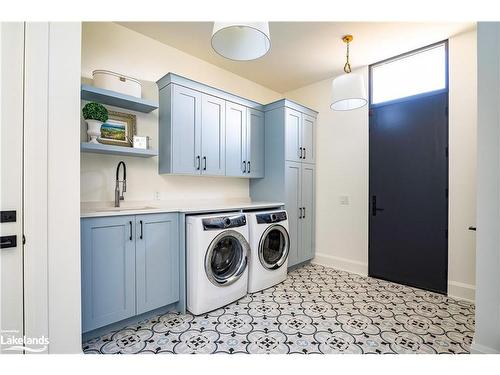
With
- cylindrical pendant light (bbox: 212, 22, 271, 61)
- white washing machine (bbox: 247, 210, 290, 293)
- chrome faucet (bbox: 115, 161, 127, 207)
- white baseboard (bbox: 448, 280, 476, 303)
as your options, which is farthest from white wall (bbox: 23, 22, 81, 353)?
white baseboard (bbox: 448, 280, 476, 303)

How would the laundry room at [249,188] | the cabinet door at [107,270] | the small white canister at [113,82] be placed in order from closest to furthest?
the laundry room at [249,188] < the cabinet door at [107,270] < the small white canister at [113,82]

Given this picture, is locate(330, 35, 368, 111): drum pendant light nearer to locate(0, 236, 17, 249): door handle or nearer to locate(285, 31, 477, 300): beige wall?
locate(285, 31, 477, 300): beige wall

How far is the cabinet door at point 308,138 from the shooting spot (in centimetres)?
339

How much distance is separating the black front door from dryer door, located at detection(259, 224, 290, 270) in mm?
1217

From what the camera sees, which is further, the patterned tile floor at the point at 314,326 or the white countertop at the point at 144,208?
the white countertop at the point at 144,208

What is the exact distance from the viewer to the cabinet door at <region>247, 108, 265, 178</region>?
3170mm

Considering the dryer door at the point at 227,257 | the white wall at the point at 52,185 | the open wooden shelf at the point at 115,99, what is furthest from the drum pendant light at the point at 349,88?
the white wall at the point at 52,185

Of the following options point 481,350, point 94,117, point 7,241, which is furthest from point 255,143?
point 481,350

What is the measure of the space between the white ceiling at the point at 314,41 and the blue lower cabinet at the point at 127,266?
6.58 feet

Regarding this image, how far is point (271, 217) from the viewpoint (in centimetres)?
275

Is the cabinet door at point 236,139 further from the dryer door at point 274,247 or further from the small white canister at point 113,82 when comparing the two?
the small white canister at point 113,82
